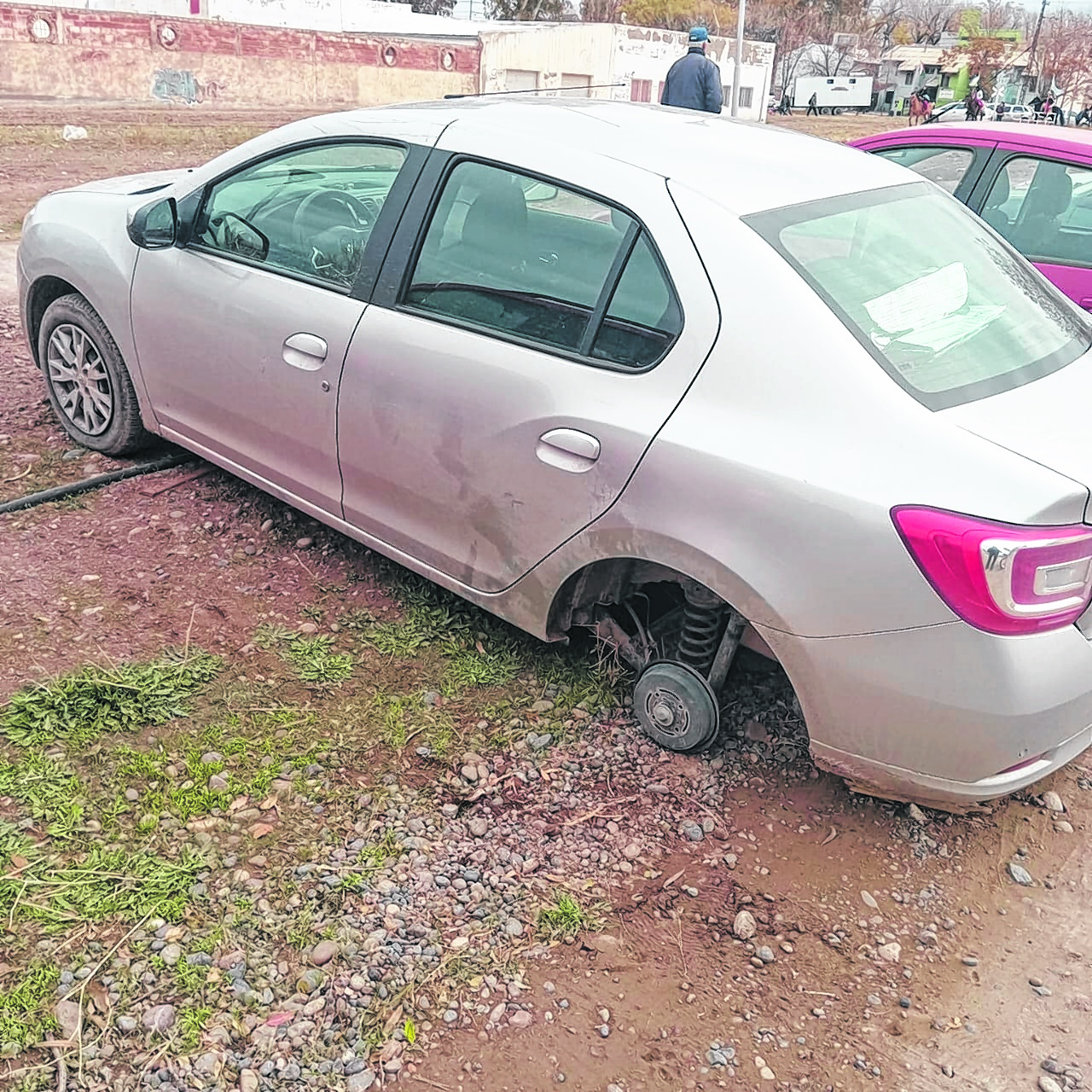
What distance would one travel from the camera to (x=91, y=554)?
4.14 m

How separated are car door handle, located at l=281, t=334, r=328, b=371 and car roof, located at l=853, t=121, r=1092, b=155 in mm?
Result: 3870

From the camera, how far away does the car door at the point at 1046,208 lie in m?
5.45

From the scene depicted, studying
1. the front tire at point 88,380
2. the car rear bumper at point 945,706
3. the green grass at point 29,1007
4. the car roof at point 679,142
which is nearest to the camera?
the green grass at point 29,1007

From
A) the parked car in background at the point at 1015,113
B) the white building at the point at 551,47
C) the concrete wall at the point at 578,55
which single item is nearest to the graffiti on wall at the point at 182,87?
the white building at the point at 551,47

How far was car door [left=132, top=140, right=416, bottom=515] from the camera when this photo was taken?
3586mm

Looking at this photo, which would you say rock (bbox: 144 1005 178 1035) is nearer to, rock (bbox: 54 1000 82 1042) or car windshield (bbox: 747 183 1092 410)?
rock (bbox: 54 1000 82 1042)

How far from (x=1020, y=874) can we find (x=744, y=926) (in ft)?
2.73

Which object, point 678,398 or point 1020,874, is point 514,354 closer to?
point 678,398

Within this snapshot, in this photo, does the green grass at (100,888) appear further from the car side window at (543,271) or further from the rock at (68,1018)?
the car side window at (543,271)

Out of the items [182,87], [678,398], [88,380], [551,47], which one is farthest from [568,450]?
[551,47]

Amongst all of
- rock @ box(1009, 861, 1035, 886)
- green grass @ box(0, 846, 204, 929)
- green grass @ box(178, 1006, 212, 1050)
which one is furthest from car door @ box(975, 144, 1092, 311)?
green grass @ box(178, 1006, 212, 1050)

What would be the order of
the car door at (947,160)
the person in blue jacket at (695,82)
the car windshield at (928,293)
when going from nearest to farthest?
the car windshield at (928,293)
the car door at (947,160)
the person in blue jacket at (695,82)

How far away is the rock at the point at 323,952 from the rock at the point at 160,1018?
323mm

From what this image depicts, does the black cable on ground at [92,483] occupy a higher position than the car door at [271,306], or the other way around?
the car door at [271,306]
